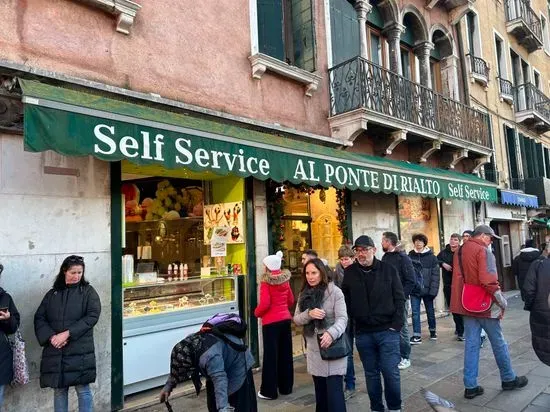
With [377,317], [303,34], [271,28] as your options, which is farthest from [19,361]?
[303,34]

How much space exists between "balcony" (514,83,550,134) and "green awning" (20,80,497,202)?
37.1 ft

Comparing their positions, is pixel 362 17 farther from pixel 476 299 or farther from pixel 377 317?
pixel 377 317

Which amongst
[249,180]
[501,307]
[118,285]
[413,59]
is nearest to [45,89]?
[118,285]

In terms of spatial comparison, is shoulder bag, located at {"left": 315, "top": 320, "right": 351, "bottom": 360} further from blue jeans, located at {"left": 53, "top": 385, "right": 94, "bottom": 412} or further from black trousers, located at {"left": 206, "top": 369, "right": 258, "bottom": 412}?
blue jeans, located at {"left": 53, "top": 385, "right": 94, "bottom": 412}

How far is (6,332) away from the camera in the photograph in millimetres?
3727

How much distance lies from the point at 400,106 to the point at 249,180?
402 centimetres

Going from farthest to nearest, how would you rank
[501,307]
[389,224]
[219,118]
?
1. [389,224]
2. [219,118]
3. [501,307]

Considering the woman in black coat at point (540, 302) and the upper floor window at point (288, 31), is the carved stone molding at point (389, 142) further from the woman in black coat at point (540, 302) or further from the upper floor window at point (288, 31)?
the woman in black coat at point (540, 302)

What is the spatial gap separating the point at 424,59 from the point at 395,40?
1.55 meters

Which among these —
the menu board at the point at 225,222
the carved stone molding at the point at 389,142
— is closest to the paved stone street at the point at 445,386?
the menu board at the point at 225,222

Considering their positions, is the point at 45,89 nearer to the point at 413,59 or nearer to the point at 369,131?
the point at 369,131

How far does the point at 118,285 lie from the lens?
506cm

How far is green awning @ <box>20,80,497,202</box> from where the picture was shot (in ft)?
12.8

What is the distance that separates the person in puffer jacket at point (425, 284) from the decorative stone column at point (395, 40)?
4.41 m
